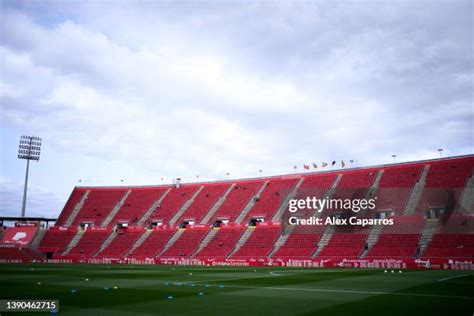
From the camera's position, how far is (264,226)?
70.7 meters

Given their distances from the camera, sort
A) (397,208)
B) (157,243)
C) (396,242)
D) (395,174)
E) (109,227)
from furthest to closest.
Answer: (109,227) → (157,243) → (395,174) → (397,208) → (396,242)

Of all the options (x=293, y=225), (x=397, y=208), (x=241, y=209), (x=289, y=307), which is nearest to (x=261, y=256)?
(x=293, y=225)

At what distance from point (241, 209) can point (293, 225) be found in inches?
480

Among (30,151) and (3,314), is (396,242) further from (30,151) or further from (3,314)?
(30,151)

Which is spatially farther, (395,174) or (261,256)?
(395,174)

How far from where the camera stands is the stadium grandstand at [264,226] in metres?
54.9

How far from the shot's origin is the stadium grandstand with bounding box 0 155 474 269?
180 feet

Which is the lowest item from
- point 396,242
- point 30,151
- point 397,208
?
point 396,242

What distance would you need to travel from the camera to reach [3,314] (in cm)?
1302

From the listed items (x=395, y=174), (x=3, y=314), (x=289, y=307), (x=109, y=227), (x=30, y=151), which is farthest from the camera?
(x=30, y=151)

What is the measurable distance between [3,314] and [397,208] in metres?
57.0

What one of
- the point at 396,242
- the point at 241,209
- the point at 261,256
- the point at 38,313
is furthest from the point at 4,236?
the point at 38,313

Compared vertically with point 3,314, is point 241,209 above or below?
above

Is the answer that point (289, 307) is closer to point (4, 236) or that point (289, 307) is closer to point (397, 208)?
point (397, 208)
